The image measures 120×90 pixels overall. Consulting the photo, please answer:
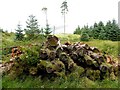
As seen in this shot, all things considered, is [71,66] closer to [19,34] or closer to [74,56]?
[74,56]

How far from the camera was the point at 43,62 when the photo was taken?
24.2 metres

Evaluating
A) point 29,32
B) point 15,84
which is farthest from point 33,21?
point 15,84

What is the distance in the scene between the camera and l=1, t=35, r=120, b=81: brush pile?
24250 millimetres

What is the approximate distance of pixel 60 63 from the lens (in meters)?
24.3

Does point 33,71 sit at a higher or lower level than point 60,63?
lower

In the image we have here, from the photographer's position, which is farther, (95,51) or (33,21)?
(33,21)

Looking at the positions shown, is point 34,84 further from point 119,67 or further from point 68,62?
point 119,67

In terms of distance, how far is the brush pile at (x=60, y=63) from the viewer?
2425 cm

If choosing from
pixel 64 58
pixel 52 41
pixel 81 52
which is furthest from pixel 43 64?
pixel 81 52

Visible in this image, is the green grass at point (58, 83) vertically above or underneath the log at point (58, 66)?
underneath

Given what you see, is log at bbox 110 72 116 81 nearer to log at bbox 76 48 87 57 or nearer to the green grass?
the green grass

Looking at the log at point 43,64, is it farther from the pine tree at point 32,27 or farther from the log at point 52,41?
the pine tree at point 32,27

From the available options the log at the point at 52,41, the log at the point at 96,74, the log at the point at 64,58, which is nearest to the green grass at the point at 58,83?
the log at the point at 96,74

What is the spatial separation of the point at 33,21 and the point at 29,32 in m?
5.03
